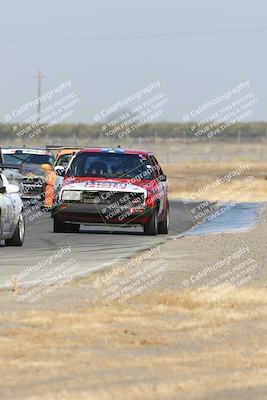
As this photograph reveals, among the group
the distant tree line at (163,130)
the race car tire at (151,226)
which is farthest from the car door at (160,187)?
the distant tree line at (163,130)

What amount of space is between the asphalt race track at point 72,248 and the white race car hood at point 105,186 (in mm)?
858

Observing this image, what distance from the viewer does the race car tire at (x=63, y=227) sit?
2725cm

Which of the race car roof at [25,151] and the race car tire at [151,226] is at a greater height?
the race car tire at [151,226]

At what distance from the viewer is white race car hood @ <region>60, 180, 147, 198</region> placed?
26906mm

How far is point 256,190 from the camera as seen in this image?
5603 centimetres

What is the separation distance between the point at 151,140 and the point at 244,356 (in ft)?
428

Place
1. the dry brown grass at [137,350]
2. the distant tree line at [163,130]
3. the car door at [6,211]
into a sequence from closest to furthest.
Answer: the dry brown grass at [137,350]
the car door at [6,211]
the distant tree line at [163,130]

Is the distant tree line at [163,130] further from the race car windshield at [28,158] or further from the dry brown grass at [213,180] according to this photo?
the race car windshield at [28,158]

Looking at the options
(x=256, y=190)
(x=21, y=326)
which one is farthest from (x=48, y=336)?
(x=256, y=190)

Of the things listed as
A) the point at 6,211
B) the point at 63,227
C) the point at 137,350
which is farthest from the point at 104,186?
the point at 137,350

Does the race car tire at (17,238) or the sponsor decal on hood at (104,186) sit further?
the sponsor decal on hood at (104,186)

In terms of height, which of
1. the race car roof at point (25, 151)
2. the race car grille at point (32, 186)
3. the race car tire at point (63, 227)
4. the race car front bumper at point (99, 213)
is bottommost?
the race car grille at point (32, 186)

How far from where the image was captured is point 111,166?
91.7 feet

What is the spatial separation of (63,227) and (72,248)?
4.83 metres
